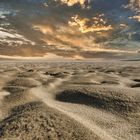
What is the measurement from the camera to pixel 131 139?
2.87m

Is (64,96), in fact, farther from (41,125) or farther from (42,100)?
(41,125)

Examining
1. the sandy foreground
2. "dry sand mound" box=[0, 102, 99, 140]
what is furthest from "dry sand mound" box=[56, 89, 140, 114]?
"dry sand mound" box=[0, 102, 99, 140]

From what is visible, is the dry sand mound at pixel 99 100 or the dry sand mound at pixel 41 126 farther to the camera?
the dry sand mound at pixel 99 100

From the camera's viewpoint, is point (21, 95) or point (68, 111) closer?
point (68, 111)

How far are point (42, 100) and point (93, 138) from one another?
4.54 ft

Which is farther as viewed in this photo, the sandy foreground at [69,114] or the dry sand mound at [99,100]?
the dry sand mound at [99,100]

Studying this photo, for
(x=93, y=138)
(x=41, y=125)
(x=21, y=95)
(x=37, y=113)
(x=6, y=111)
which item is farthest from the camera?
(x=21, y=95)

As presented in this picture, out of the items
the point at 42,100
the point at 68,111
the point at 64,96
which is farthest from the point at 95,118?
the point at 64,96

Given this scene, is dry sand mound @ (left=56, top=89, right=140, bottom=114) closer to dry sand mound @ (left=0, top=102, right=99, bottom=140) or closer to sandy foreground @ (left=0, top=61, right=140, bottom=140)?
sandy foreground @ (left=0, top=61, right=140, bottom=140)

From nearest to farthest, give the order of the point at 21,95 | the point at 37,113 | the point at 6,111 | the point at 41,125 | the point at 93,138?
the point at 93,138 < the point at 41,125 < the point at 37,113 < the point at 6,111 < the point at 21,95

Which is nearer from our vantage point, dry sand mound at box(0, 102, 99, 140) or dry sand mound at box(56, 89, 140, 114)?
dry sand mound at box(0, 102, 99, 140)

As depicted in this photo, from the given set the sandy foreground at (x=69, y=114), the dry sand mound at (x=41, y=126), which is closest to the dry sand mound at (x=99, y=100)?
the sandy foreground at (x=69, y=114)

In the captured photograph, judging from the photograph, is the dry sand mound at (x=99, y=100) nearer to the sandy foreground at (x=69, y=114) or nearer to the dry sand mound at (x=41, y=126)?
the sandy foreground at (x=69, y=114)

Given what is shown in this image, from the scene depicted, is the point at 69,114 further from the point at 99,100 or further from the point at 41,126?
the point at 99,100
